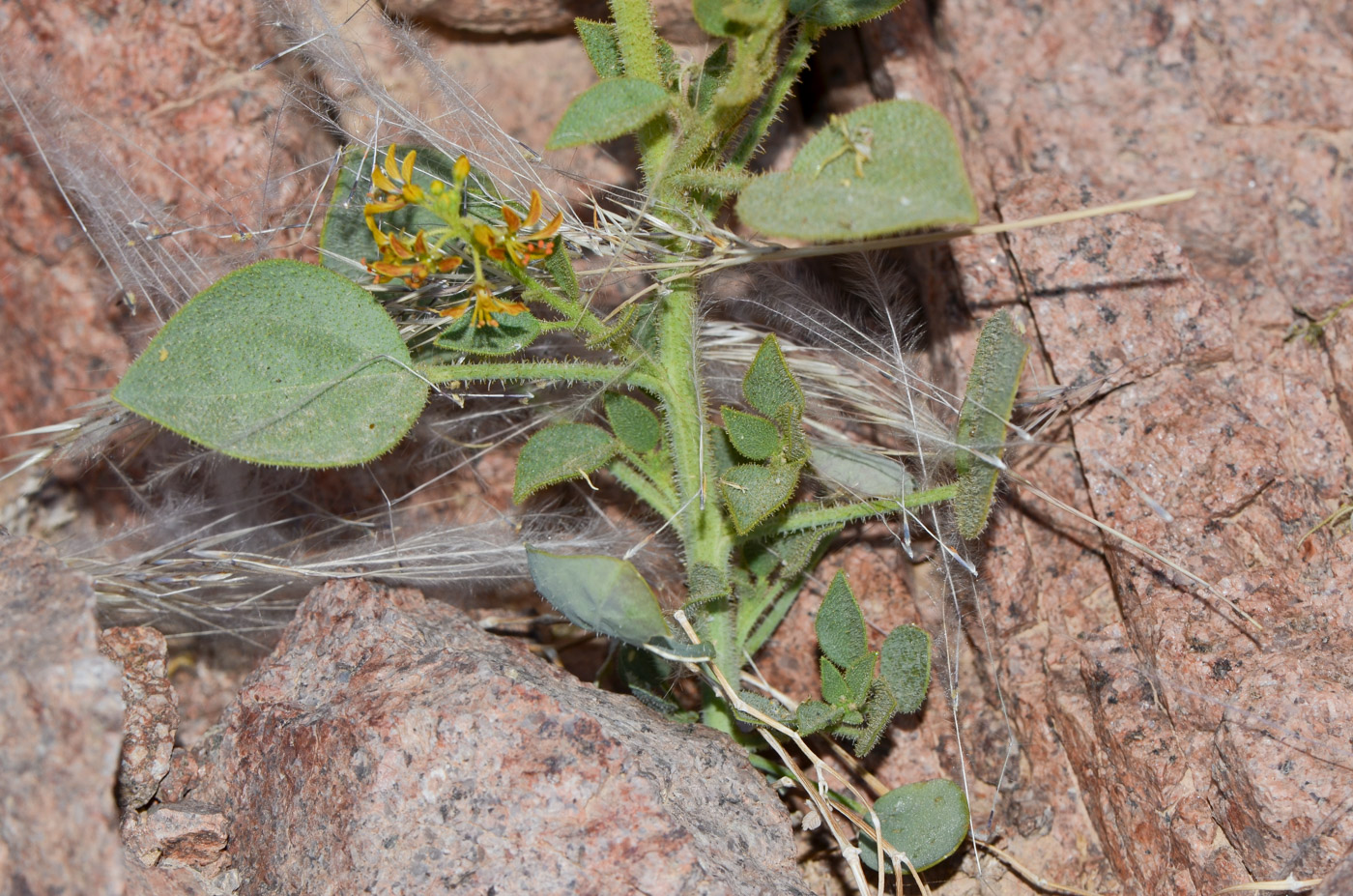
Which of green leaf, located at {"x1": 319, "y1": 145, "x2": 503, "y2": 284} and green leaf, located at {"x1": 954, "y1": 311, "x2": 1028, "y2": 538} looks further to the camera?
green leaf, located at {"x1": 319, "y1": 145, "x2": 503, "y2": 284}

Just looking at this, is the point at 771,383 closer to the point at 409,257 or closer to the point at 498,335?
the point at 498,335

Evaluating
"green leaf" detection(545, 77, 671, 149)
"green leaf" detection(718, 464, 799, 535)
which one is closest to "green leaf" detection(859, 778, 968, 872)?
"green leaf" detection(718, 464, 799, 535)

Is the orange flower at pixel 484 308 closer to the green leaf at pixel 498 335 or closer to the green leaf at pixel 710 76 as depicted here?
the green leaf at pixel 498 335

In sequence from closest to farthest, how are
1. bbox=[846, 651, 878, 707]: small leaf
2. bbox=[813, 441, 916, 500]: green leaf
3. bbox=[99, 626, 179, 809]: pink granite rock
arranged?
bbox=[846, 651, 878, 707]: small leaf → bbox=[99, 626, 179, 809]: pink granite rock → bbox=[813, 441, 916, 500]: green leaf

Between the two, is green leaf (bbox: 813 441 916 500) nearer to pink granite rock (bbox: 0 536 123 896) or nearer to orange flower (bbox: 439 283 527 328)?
orange flower (bbox: 439 283 527 328)

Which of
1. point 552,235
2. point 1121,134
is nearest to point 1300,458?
point 1121,134

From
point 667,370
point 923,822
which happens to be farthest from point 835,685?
point 667,370

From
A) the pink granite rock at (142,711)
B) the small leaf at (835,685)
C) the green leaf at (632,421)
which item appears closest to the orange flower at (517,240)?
the green leaf at (632,421)
